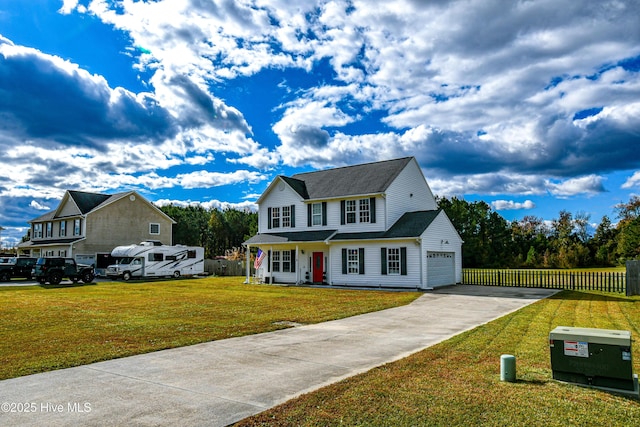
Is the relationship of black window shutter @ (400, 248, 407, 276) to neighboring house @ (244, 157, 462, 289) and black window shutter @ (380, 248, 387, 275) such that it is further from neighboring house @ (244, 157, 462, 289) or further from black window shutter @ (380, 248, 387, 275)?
black window shutter @ (380, 248, 387, 275)

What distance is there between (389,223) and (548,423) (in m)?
21.4

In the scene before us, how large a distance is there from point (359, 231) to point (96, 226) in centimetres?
2694

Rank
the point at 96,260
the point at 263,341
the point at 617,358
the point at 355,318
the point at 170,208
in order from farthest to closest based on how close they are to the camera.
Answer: the point at 170,208, the point at 96,260, the point at 355,318, the point at 263,341, the point at 617,358

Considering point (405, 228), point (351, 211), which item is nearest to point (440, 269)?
point (405, 228)

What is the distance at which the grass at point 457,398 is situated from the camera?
16.9 ft

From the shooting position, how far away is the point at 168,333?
10891mm

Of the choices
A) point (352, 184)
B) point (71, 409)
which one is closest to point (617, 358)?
point (71, 409)

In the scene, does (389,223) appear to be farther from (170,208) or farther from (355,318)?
(170,208)

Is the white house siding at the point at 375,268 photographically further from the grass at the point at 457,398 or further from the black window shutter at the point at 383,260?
the grass at the point at 457,398

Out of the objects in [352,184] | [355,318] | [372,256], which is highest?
[352,184]

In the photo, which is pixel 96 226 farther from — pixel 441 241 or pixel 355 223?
pixel 441 241

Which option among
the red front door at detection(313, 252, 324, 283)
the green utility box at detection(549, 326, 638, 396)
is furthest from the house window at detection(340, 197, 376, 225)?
the green utility box at detection(549, 326, 638, 396)

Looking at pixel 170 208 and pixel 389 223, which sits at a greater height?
pixel 170 208

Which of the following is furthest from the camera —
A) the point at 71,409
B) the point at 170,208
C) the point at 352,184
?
the point at 170,208
